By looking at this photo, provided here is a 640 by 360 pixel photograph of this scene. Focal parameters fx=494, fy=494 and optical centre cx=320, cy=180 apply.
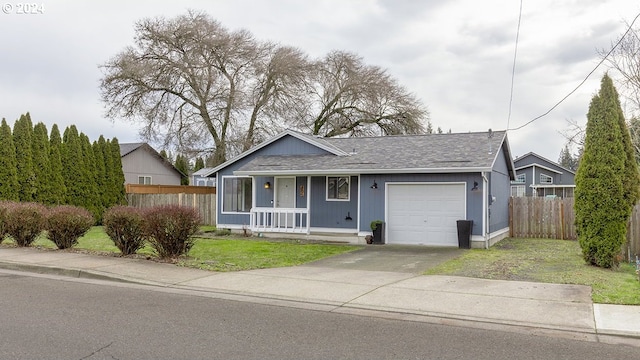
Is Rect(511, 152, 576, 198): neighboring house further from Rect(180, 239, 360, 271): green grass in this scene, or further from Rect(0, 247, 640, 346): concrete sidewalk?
Rect(0, 247, 640, 346): concrete sidewalk

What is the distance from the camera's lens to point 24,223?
1359 cm

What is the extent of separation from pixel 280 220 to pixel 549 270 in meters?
9.97

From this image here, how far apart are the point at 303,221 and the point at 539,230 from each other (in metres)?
9.47

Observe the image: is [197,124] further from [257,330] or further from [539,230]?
[257,330]

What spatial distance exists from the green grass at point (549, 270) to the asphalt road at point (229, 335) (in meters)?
3.10

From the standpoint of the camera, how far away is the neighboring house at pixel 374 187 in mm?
15617

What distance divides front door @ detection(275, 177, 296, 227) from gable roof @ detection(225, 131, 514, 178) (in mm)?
646

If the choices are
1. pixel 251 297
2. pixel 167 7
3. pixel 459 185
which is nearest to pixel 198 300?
pixel 251 297

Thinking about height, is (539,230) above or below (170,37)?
below

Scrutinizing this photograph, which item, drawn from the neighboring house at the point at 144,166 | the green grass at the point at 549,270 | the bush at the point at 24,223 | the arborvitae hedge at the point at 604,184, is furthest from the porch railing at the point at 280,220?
the neighboring house at the point at 144,166

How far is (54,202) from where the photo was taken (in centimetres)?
2288

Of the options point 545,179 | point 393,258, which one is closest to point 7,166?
point 393,258

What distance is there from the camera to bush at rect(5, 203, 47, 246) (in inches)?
535

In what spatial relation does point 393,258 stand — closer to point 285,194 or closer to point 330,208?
point 330,208
